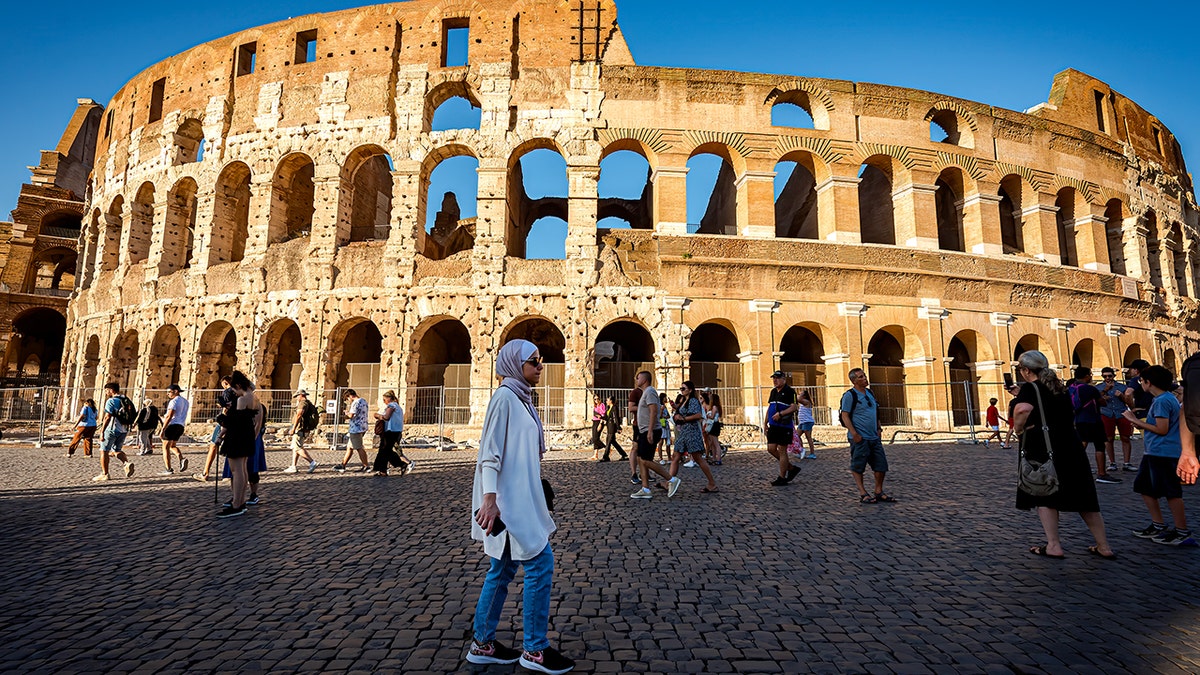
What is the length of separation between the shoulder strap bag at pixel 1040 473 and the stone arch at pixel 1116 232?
2315cm

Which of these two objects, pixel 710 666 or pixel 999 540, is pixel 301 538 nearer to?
pixel 710 666

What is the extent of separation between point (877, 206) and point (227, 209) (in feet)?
73.6

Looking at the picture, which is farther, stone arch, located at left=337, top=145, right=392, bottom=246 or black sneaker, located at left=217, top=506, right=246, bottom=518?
stone arch, located at left=337, top=145, right=392, bottom=246

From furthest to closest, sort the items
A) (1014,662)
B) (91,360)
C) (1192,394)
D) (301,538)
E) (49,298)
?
1. (49,298)
2. (91,360)
3. (301,538)
4. (1192,394)
5. (1014,662)

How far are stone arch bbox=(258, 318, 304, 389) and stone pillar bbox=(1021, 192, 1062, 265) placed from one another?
24.0m

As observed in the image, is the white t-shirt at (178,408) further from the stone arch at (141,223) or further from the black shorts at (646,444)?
the stone arch at (141,223)

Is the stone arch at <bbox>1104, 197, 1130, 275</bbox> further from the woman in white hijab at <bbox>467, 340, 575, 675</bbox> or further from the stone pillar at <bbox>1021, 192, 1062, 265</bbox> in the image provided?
the woman in white hijab at <bbox>467, 340, 575, 675</bbox>

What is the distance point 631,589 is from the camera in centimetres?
367

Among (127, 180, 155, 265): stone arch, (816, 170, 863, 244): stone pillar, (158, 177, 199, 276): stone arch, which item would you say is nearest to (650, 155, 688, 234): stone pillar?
(816, 170, 863, 244): stone pillar

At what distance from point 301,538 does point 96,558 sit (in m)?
1.44

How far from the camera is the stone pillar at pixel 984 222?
1809 centimetres

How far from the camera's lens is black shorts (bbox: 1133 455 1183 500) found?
4.65 meters

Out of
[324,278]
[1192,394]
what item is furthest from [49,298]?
[1192,394]

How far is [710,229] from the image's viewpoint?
2283 centimetres
